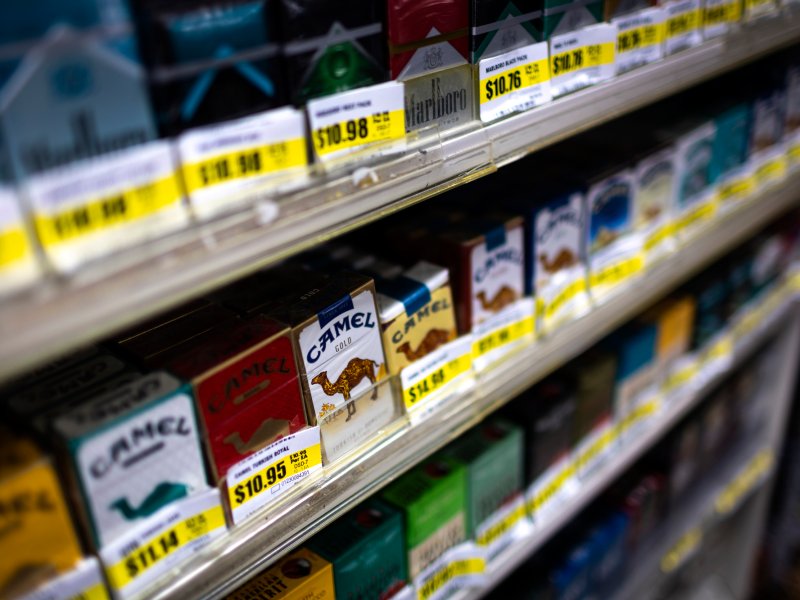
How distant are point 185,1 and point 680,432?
1791 millimetres

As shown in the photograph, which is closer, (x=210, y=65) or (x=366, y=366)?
(x=210, y=65)

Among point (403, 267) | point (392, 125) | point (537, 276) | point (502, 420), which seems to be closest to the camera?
point (392, 125)

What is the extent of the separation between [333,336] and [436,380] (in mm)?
231

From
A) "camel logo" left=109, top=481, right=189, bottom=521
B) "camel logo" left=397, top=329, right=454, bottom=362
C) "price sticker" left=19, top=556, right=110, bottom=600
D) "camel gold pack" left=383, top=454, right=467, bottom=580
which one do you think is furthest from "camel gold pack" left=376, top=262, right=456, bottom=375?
"price sticker" left=19, top=556, right=110, bottom=600

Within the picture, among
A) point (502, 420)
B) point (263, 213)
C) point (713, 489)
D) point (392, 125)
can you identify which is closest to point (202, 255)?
point (263, 213)

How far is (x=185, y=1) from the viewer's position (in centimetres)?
64

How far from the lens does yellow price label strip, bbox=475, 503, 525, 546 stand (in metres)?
1.34

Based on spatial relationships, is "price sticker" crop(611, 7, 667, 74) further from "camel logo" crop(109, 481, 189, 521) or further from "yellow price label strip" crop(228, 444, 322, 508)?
"camel logo" crop(109, 481, 189, 521)

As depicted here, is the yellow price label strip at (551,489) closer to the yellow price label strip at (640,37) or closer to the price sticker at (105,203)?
the yellow price label strip at (640,37)

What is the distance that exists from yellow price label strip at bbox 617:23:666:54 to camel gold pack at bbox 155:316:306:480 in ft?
2.42

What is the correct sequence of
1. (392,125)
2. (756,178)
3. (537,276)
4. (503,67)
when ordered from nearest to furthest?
(392,125)
(503,67)
(537,276)
(756,178)

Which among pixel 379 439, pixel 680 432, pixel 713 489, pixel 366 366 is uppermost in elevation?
pixel 366 366

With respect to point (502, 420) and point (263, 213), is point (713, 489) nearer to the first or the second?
point (502, 420)

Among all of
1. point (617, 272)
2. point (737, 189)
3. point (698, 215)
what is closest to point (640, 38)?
point (617, 272)
